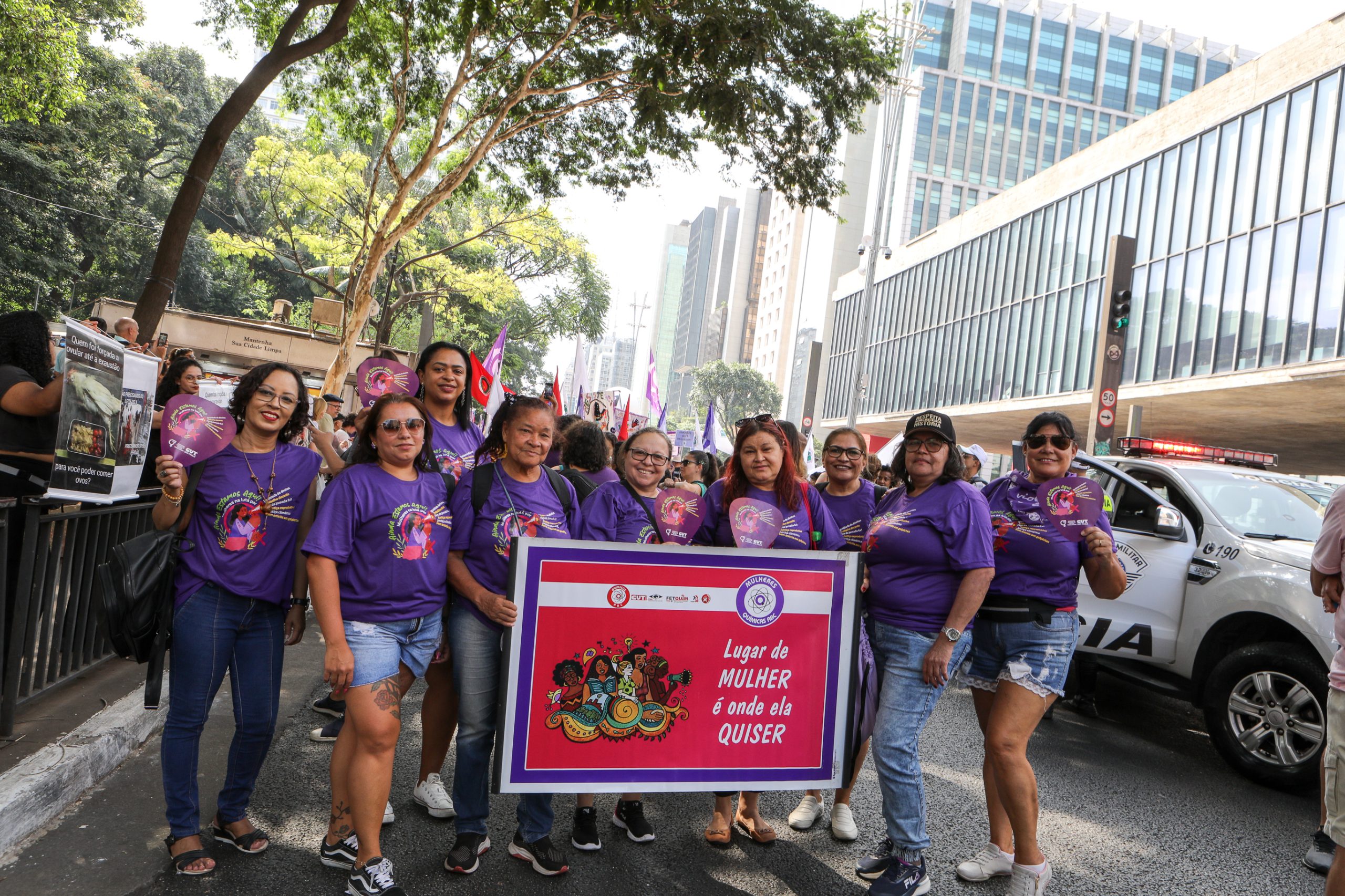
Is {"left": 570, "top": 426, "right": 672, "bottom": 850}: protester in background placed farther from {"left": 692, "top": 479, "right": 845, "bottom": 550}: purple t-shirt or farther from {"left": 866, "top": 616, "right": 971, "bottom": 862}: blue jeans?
{"left": 866, "top": 616, "right": 971, "bottom": 862}: blue jeans

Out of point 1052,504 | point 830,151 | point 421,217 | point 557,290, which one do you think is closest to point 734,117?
point 830,151

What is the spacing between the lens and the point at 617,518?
13.0ft

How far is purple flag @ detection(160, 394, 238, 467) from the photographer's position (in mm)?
3328

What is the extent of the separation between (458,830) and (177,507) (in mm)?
1652

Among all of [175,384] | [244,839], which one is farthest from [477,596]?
[175,384]

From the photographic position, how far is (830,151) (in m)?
11.9

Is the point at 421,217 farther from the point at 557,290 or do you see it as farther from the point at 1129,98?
the point at 1129,98

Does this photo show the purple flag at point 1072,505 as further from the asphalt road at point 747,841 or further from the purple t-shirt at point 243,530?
the purple t-shirt at point 243,530

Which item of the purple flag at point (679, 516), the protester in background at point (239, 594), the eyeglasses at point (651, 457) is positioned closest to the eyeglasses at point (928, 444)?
the purple flag at point (679, 516)

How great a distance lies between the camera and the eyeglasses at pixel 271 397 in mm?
3551

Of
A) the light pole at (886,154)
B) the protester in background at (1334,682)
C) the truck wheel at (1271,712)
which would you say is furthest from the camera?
the light pole at (886,154)

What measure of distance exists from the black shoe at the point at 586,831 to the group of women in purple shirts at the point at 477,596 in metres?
0.01

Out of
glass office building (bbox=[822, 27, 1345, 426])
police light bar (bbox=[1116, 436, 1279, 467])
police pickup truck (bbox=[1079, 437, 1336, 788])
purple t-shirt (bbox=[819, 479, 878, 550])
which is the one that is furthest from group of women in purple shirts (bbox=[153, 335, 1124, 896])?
glass office building (bbox=[822, 27, 1345, 426])

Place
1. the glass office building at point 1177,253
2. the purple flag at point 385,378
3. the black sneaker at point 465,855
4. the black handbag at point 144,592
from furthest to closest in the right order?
the glass office building at point 1177,253, the purple flag at point 385,378, the black sneaker at point 465,855, the black handbag at point 144,592
